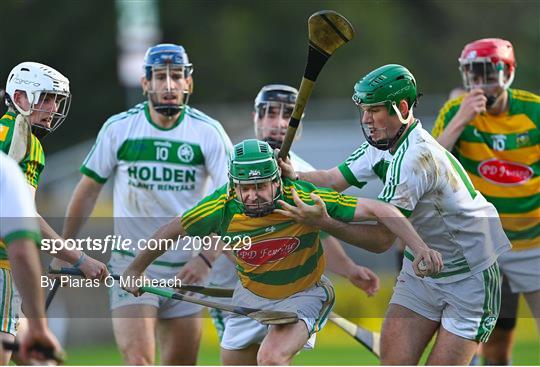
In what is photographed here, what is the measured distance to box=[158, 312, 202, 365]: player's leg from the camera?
25.5 ft

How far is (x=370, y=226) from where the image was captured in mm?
6328

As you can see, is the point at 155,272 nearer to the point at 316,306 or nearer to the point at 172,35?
the point at 316,306

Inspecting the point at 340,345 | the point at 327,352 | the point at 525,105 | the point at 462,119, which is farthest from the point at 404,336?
the point at 340,345

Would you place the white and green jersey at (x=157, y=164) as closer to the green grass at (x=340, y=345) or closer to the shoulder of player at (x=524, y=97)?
the shoulder of player at (x=524, y=97)

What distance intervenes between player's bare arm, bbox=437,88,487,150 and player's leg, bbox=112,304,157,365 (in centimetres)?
204

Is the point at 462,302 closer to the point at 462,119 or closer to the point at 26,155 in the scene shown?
the point at 462,119

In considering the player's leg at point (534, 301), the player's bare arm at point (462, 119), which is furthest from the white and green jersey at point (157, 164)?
the player's leg at point (534, 301)

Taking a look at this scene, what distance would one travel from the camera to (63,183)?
20.0 meters

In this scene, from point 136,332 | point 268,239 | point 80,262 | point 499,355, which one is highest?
point 268,239

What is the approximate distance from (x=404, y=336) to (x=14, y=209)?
95.1 inches

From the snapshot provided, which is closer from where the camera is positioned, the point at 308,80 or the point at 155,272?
the point at 308,80

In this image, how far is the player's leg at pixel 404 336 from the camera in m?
6.49

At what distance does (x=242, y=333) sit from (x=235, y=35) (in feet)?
68.9

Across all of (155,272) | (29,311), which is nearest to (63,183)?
(155,272)
